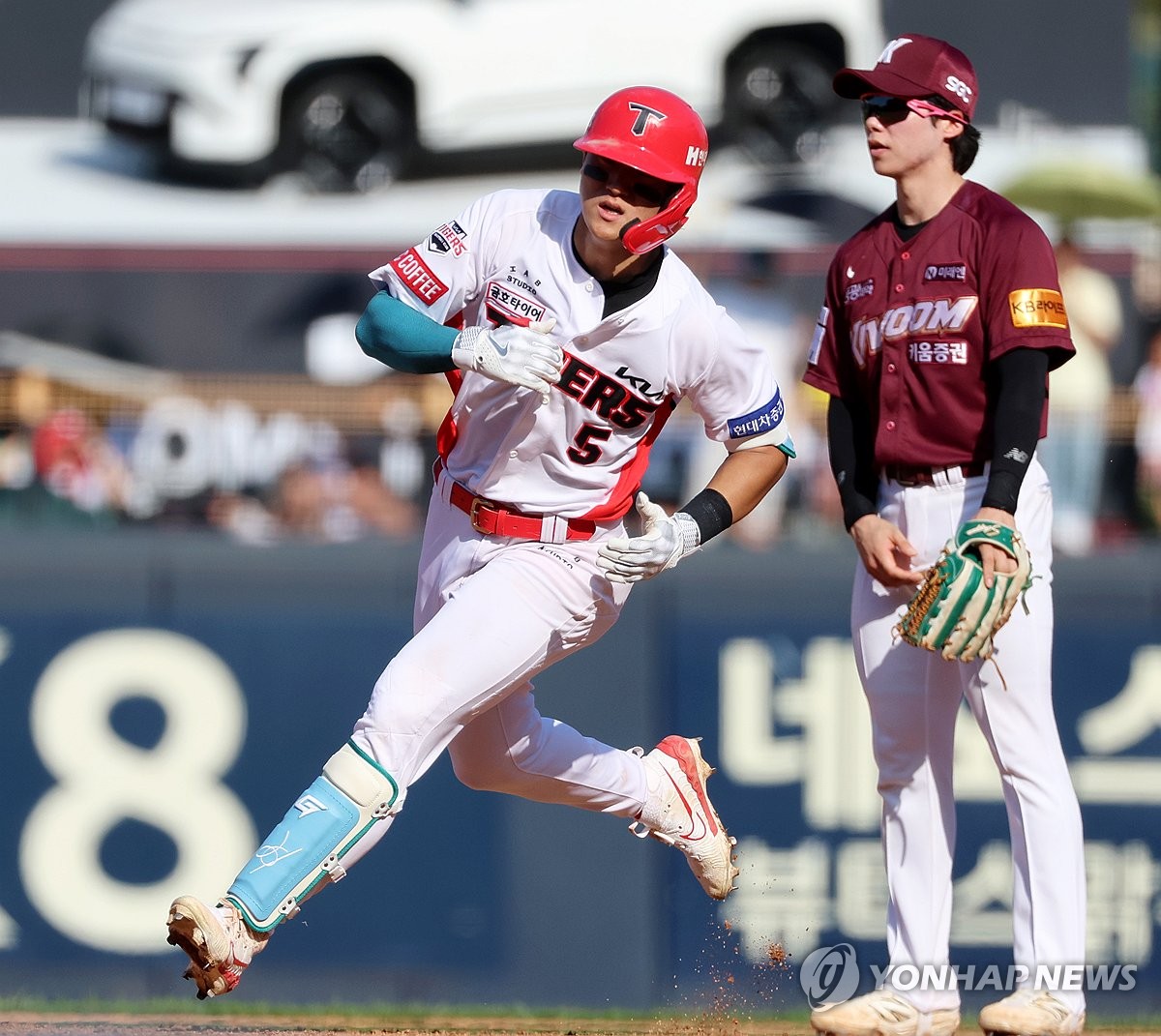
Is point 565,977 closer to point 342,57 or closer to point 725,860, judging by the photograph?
point 725,860

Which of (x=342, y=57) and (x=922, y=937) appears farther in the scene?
(x=342, y=57)

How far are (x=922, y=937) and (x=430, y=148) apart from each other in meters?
9.69

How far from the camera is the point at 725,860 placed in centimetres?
550

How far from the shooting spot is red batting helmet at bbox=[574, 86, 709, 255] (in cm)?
445

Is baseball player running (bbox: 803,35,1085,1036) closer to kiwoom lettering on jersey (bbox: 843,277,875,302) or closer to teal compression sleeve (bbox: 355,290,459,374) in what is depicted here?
kiwoom lettering on jersey (bbox: 843,277,875,302)

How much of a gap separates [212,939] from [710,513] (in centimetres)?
165

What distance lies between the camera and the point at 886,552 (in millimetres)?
4641

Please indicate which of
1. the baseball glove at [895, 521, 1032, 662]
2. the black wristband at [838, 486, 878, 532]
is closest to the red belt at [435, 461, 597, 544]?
the black wristband at [838, 486, 878, 532]

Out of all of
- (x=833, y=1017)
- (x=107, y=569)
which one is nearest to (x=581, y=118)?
(x=107, y=569)

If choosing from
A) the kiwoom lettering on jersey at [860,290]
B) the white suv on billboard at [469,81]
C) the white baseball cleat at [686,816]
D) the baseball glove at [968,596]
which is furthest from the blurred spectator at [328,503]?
the baseball glove at [968,596]

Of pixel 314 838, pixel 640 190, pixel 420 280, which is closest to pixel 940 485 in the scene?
pixel 640 190

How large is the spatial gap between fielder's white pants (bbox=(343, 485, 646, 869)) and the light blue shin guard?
5 cm

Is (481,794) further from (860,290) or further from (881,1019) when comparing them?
(860,290)

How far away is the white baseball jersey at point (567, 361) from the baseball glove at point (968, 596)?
0.69 m
